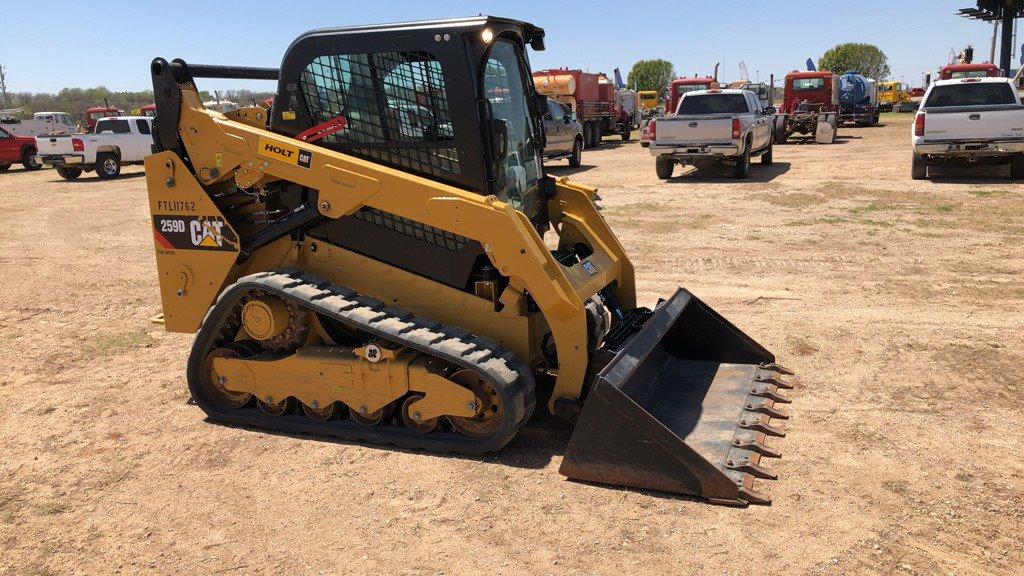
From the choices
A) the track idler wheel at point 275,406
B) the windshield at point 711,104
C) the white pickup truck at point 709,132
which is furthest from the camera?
the windshield at point 711,104

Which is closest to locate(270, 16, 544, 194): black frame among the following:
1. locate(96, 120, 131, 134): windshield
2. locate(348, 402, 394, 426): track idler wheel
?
locate(348, 402, 394, 426): track idler wheel

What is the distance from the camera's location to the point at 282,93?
4984mm

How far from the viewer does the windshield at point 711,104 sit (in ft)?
59.3

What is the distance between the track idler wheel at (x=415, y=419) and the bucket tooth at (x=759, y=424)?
1.87m

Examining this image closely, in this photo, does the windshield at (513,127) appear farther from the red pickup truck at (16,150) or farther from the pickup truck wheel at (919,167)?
the red pickup truck at (16,150)

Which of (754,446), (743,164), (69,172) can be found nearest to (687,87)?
(743,164)

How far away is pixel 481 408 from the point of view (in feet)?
14.9

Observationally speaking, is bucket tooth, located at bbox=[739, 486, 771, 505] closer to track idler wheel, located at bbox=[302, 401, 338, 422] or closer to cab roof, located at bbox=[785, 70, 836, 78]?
track idler wheel, located at bbox=[302, 401, 338, 422]

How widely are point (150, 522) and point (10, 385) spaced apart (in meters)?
3.01

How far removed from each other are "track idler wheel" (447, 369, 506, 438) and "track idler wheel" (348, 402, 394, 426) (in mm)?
506

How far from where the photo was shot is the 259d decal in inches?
204

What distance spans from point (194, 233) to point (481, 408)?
235 centimetres

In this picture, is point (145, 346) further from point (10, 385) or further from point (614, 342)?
point (614, 342)

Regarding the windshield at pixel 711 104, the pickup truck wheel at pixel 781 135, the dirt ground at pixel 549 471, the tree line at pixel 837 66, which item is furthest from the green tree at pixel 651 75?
the dirt ground at pixel 549 471
